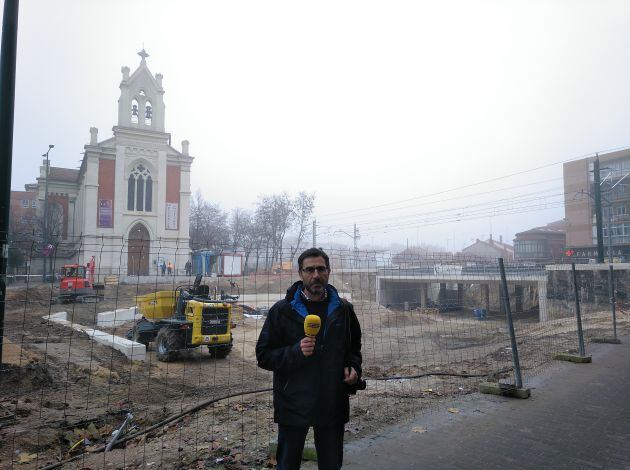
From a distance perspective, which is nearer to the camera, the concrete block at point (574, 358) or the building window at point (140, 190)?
the concrete block at point (574, 358)

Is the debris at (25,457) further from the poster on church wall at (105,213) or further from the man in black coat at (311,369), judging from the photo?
the poster on church wall at (105,213)

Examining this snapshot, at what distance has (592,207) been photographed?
164 ft

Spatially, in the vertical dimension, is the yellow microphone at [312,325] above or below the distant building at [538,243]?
below

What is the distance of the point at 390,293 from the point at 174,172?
23718mm

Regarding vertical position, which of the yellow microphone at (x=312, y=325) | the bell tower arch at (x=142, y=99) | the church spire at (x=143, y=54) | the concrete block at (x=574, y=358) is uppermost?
the church spire at (x=143, y=54)

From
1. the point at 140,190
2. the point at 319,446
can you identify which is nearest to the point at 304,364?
the point at 319,446

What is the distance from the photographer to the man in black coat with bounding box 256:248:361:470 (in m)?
2.54

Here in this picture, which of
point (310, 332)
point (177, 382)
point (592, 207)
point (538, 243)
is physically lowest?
point (177, 382)

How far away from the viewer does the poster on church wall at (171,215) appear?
121ft

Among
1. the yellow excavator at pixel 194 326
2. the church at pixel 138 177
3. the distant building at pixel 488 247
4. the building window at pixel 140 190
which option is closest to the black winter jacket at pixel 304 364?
the yellow excavator at pixel 194 326

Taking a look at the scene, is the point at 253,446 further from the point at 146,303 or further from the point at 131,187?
the point at 131,187

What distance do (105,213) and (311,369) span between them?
36923mm

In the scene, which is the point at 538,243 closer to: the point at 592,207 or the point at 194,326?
the point at 592,207

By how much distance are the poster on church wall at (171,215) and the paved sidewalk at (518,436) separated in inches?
1375
